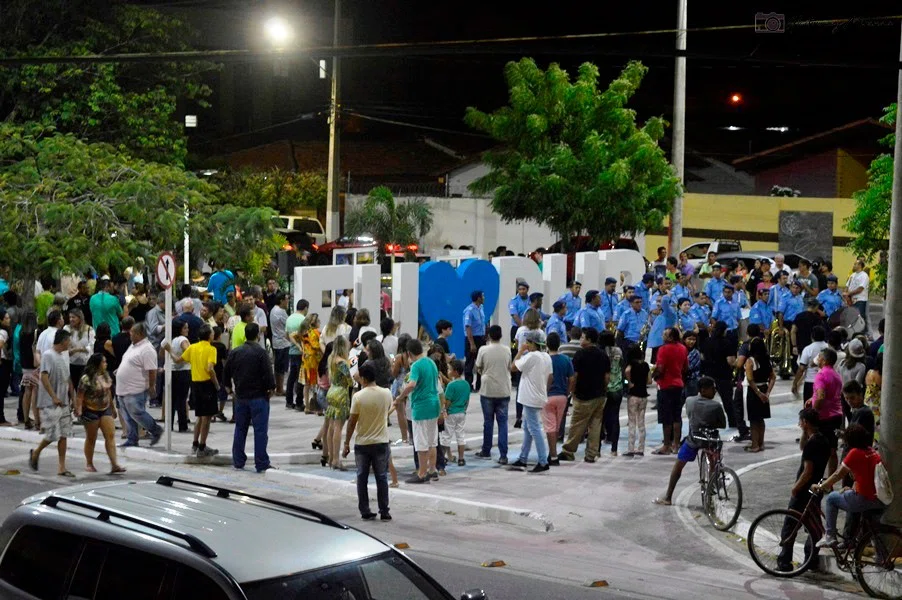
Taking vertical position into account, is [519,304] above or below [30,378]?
above

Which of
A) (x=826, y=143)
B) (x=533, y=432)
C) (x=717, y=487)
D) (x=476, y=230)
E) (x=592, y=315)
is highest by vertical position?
(x=826, y=143)

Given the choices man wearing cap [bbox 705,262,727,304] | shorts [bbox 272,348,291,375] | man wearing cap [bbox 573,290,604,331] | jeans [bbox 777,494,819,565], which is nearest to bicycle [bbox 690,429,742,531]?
jeans [bbox 777,494,819,565]

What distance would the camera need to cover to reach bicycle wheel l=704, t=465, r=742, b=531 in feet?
44.4

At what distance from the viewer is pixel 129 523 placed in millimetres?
6297

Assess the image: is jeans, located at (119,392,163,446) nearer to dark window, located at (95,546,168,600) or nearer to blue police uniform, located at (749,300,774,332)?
dark window, located at (95,546,168,600)

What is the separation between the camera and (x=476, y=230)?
4591 cm

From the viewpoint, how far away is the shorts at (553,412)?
16.4 metres

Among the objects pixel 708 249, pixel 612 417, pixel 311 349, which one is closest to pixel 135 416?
pixel 311 349

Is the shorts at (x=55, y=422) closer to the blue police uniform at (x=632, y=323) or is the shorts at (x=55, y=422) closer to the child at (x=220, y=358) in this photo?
the child at (x=220, y=358)

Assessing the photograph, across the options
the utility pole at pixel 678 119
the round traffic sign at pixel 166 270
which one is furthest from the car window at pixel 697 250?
the round traffic sign at pixel 166 270

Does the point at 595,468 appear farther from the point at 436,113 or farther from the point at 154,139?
the point at 436,113

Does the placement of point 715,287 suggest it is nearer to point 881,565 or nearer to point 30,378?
point 30,378

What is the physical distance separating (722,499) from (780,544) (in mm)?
1914

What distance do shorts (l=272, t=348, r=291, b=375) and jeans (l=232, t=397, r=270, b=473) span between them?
5.21m
